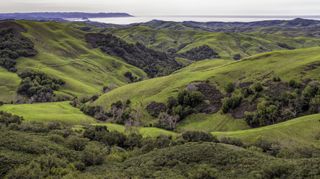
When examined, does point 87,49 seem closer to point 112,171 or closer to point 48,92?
point 48,92

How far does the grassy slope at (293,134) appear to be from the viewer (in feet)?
159

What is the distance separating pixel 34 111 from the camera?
78312 millimetres

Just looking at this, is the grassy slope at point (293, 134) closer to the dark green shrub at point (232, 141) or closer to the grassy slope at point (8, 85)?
the dark green shrub at point (232, 141)

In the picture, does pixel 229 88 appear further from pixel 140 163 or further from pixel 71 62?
pixel 71 62

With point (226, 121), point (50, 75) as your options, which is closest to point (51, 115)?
point (226, 121)

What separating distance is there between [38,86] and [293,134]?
80566 mm

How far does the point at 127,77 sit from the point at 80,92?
38.2 meters

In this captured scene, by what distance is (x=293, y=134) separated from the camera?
5041cm

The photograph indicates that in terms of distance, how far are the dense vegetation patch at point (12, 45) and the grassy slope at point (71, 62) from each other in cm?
277

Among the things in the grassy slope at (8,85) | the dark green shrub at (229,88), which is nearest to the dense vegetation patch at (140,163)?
the dark green shrub at (229,88)

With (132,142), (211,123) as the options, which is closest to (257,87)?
(211,123)

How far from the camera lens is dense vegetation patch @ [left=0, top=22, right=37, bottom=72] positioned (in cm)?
13235

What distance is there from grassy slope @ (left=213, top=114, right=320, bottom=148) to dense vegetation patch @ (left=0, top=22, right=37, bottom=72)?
96586 mm

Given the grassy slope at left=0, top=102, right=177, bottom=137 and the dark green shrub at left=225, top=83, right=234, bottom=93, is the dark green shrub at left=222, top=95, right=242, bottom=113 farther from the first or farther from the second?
the grassy slope at left=0, top=102, right=177, bottom=137
